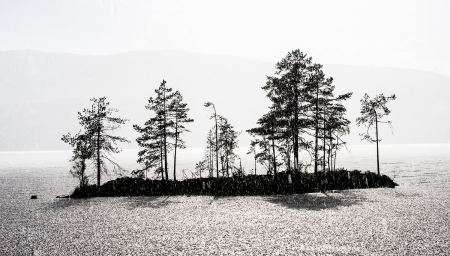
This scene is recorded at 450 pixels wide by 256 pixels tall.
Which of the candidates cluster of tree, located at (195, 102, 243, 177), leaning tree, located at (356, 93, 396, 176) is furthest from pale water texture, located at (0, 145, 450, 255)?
leaning tree, located at (356, 93, 396, 176)

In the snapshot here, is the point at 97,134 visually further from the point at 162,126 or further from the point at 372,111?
the point at 372,111

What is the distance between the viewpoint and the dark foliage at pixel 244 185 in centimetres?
2362

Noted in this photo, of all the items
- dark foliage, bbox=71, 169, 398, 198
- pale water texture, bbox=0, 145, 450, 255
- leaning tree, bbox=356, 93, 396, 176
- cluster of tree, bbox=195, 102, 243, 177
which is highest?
leaning tree, bbox=356, 93, 396, 176

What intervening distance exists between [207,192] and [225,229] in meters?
11.2

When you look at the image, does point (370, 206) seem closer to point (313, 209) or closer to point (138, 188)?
point (313, 209)

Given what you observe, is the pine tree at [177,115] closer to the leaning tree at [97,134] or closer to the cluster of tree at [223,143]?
the cluster of tree at [223,143]

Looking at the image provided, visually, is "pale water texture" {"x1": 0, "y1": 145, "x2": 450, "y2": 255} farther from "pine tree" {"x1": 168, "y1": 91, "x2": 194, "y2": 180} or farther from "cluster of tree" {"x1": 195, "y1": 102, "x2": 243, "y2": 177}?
"cluster of tree" {"x1": 195, "y1": 102, "x2": 243, "y2": 177}

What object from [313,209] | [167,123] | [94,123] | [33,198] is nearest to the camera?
[313,209]

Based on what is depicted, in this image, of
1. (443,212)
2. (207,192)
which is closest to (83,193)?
(207,192)

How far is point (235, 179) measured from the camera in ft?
86.0

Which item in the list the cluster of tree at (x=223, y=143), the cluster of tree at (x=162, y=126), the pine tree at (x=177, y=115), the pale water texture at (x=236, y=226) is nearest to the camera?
the pale water texture at (x=236, y=226)

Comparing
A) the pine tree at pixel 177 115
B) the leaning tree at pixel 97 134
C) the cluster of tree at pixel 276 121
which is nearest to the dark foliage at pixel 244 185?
the cluster of tree at pixel 276 121

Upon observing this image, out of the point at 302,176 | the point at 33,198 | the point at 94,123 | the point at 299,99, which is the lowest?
the point at 33,198

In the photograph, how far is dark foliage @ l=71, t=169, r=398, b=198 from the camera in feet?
77.5
